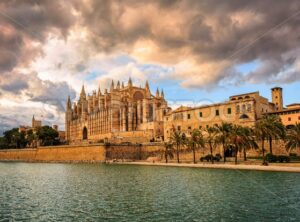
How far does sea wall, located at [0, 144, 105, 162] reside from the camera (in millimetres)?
69631

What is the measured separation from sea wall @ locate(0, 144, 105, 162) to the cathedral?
12820 millimetres

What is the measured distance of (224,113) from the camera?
61969 mm

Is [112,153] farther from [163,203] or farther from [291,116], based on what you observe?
[163,203]

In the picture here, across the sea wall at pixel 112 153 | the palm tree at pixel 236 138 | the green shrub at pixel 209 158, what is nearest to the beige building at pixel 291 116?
the sea wall at pixel 112 153

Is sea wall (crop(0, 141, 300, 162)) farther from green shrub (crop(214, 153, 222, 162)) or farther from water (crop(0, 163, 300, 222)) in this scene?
water (crop(0, 163, 300, 222))

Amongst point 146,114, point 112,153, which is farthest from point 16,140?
point 112,153

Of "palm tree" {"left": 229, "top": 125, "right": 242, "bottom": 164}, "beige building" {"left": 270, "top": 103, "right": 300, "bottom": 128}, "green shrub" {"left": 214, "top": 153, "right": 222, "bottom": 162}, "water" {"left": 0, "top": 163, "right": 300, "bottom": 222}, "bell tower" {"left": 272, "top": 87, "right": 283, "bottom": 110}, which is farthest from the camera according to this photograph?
"bell tower" {"left": 272, "top": 87, "right": 283, "bottom": 110}

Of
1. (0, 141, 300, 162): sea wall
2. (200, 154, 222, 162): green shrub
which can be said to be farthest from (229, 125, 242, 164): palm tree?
(0, 141, 300, 162): sea wall

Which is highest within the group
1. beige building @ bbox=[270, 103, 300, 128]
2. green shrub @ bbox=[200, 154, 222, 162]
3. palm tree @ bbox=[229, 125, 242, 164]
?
beige building @ bbox=[270, 103, 300, 128]

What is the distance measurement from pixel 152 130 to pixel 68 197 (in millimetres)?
62304

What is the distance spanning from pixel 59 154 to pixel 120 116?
24522mm

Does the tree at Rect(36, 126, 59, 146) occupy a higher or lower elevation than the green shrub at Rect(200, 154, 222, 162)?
higher

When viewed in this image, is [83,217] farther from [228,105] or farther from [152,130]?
[152,130]

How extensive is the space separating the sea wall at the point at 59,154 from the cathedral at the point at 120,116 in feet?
42.1
